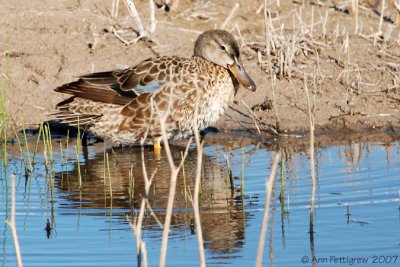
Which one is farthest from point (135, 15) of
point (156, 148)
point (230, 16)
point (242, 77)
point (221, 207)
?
point (221, 207)

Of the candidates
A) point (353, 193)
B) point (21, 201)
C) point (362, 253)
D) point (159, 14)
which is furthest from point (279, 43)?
point (362, 253)

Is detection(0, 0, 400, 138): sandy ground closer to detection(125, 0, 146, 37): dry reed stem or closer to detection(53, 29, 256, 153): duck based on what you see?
detection(125, 0, 146, 37): dry reed stem

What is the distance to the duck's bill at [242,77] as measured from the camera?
9.54m

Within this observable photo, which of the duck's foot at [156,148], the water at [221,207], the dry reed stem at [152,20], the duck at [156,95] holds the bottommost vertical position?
the water at [221,207]

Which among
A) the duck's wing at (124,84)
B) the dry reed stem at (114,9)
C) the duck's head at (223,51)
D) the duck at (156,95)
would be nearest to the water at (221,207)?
the duck at (156,95)

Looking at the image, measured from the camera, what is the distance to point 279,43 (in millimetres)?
10758

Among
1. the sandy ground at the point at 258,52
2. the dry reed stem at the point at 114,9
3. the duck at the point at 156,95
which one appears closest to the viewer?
the duck at the point at 156,95

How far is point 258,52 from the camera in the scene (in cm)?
1094

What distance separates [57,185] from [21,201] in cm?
60

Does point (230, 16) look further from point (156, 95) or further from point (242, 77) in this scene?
point (156, 95)

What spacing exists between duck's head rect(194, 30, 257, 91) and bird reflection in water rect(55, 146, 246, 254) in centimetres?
95

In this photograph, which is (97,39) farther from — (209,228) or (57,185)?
(209,228)

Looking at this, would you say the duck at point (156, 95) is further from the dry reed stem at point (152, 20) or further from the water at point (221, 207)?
the dry reed stem at point (152, 20)

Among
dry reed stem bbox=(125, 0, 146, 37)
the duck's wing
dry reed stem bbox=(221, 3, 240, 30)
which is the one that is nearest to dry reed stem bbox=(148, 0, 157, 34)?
dry reed stem bbox=(125, 0, 146, 37)
